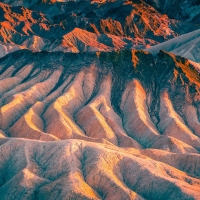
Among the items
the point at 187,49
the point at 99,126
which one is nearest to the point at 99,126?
the point at 99,126

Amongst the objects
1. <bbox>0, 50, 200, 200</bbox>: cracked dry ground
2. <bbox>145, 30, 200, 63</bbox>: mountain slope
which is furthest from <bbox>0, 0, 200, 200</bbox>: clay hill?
<bbox>145, 30, 200, 63</bbox>: mountain slope

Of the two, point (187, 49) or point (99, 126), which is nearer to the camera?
point (99, 126)

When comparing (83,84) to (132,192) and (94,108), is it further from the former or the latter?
(132,192)

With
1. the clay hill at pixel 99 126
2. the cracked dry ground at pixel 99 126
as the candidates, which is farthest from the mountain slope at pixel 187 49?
the cracked dry ground at pixel 99 126

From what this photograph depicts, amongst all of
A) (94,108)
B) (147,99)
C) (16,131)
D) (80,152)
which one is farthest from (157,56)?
(80,152)

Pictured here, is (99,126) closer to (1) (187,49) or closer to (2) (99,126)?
(2) (99,126)

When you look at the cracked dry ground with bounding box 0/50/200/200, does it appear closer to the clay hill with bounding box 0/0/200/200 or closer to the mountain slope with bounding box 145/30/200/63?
the clay hill with bounding box 0/0/200/200
